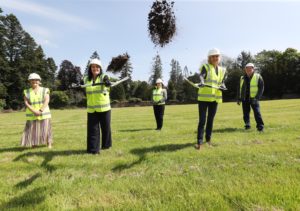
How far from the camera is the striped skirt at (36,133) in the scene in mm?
8712

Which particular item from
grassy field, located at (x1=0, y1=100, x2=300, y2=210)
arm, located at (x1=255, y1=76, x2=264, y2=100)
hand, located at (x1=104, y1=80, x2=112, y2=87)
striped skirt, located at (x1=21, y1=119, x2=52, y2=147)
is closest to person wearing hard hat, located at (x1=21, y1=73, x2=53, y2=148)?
striped skirt, located at (x1=21, y1=119, x2=52, y2=147)

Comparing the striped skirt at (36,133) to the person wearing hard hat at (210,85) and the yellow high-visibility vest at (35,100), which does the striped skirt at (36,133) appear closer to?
the yellow high-visibility vest at (35,100)

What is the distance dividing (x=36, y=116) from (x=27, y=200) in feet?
16.7

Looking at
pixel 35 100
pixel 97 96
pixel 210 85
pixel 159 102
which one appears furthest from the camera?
pixel 159 102

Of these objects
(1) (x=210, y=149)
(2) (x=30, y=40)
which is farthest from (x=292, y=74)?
(1) (x=210, y=149)

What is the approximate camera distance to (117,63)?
15.4 ft

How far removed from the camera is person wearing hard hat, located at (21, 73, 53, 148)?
342 inches

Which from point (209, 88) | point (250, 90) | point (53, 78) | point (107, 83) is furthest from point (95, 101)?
point (53, 78)

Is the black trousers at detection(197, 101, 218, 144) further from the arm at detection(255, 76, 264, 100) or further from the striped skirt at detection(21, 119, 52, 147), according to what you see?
the striped skirt at detection(21, 119, 52, 147)

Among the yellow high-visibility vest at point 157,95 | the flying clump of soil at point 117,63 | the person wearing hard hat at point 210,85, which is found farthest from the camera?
the yellow high-visibility vest at point 157,95

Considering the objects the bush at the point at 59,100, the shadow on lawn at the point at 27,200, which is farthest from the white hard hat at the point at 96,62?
the bush at the point at 59,100

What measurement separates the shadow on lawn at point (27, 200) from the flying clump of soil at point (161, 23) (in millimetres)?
3373

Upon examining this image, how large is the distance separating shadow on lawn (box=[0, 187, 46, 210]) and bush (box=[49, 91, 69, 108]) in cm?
6576

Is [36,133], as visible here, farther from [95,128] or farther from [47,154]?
[95,128]
